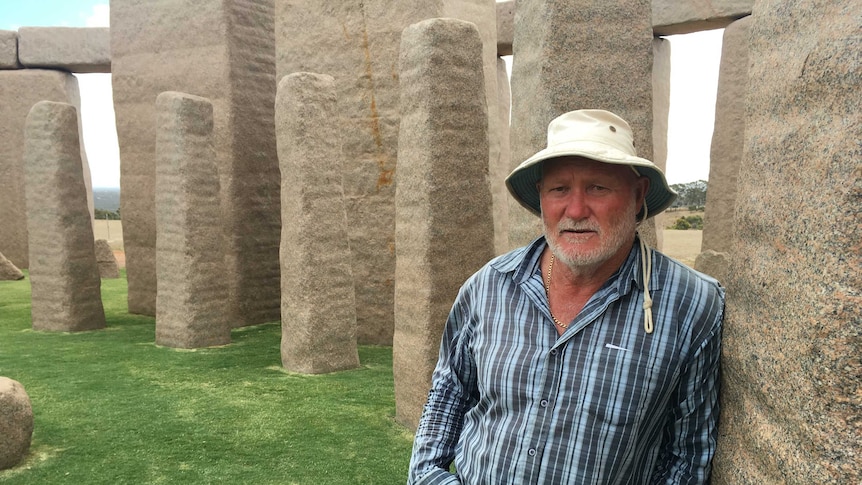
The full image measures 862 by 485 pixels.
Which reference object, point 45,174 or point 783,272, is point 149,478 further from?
point 45,174

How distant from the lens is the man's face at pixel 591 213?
1.64 metres

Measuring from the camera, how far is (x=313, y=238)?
5.36m

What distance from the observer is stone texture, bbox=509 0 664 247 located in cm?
312

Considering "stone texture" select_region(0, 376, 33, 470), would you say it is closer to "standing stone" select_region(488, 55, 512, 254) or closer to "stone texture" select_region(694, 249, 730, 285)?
"standing stone" select_region(488, 55, 512, 254)

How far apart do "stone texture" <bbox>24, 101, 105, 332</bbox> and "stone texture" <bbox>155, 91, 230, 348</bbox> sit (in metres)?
1.28

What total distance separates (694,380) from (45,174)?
715cm

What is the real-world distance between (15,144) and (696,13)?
1131cm

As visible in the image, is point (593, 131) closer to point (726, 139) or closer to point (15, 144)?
point (726, 139)

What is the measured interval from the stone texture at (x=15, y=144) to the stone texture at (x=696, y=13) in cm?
969

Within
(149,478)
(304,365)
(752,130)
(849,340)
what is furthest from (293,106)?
(849,340)

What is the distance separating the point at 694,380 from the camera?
59.7 inches

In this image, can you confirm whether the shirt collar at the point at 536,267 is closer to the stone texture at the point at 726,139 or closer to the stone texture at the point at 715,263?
the stone texture at the point at 715,263

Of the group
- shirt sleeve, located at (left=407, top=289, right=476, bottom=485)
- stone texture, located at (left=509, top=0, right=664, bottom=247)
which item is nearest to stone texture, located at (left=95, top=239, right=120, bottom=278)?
stone texture, located at (left=509, top=0, right=664, bottom=247)

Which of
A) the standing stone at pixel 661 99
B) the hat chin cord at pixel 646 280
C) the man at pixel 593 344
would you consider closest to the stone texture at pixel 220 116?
the standing stone at pixel 661 99
